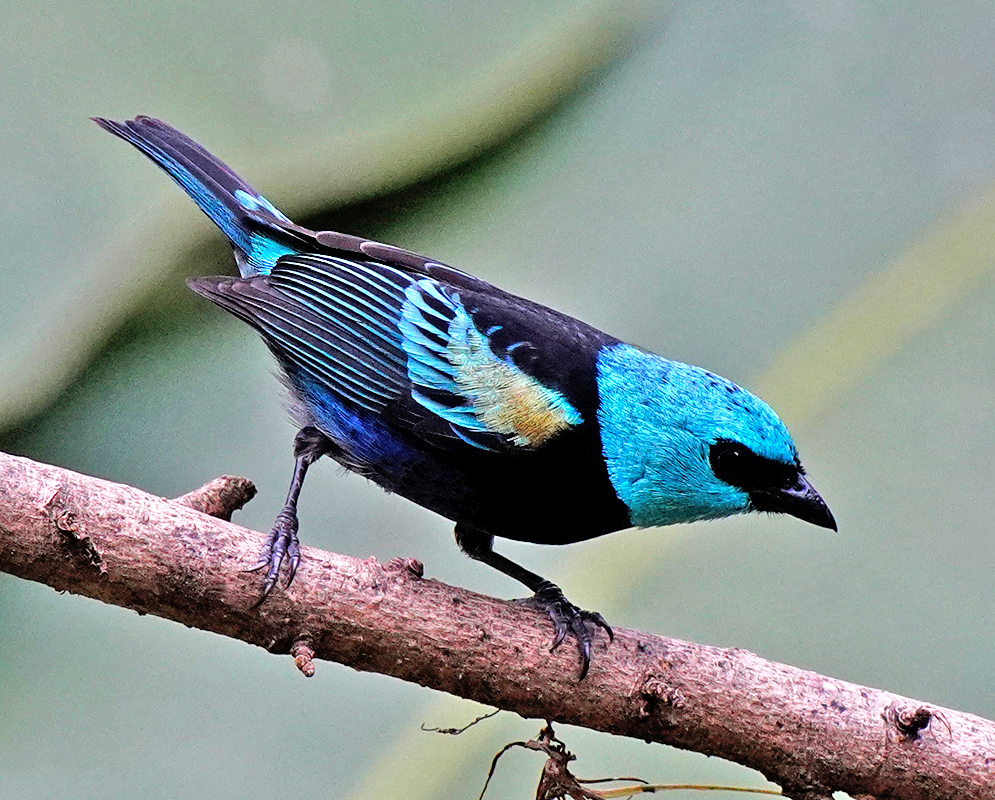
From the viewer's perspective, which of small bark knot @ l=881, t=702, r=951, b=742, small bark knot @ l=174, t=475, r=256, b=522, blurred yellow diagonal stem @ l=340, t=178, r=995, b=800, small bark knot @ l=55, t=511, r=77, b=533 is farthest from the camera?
blurred yellow diagonal stem @ l=340, t=178, r=995, b=800

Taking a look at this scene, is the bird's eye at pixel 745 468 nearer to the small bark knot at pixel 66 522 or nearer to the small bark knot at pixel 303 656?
the small bark knot at pixel 303 656

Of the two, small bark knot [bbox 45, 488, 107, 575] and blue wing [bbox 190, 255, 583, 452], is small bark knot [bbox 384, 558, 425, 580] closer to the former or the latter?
blue wing [bbox 190, 255, 583, 452]

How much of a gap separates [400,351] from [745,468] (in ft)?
2.63

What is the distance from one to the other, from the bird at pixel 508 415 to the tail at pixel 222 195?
0.17 m

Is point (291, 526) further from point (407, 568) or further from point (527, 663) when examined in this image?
point (527, 663)

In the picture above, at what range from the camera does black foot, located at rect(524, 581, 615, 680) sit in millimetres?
2289

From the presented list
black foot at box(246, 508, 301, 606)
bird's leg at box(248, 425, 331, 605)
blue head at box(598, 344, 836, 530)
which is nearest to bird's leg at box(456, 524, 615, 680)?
blue head at box(598, 344, 836, 530)

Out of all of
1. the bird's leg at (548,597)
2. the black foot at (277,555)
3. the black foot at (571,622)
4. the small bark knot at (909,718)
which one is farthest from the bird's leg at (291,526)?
the small bark knot at (909,718)

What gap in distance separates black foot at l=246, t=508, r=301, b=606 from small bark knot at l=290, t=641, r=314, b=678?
10 cm

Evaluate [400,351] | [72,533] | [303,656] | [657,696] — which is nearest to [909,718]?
[657,696]

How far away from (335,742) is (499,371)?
960 millimetres

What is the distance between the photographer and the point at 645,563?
10.5 feet

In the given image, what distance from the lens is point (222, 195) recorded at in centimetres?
293

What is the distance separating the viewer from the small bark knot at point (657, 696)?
2232 mm
